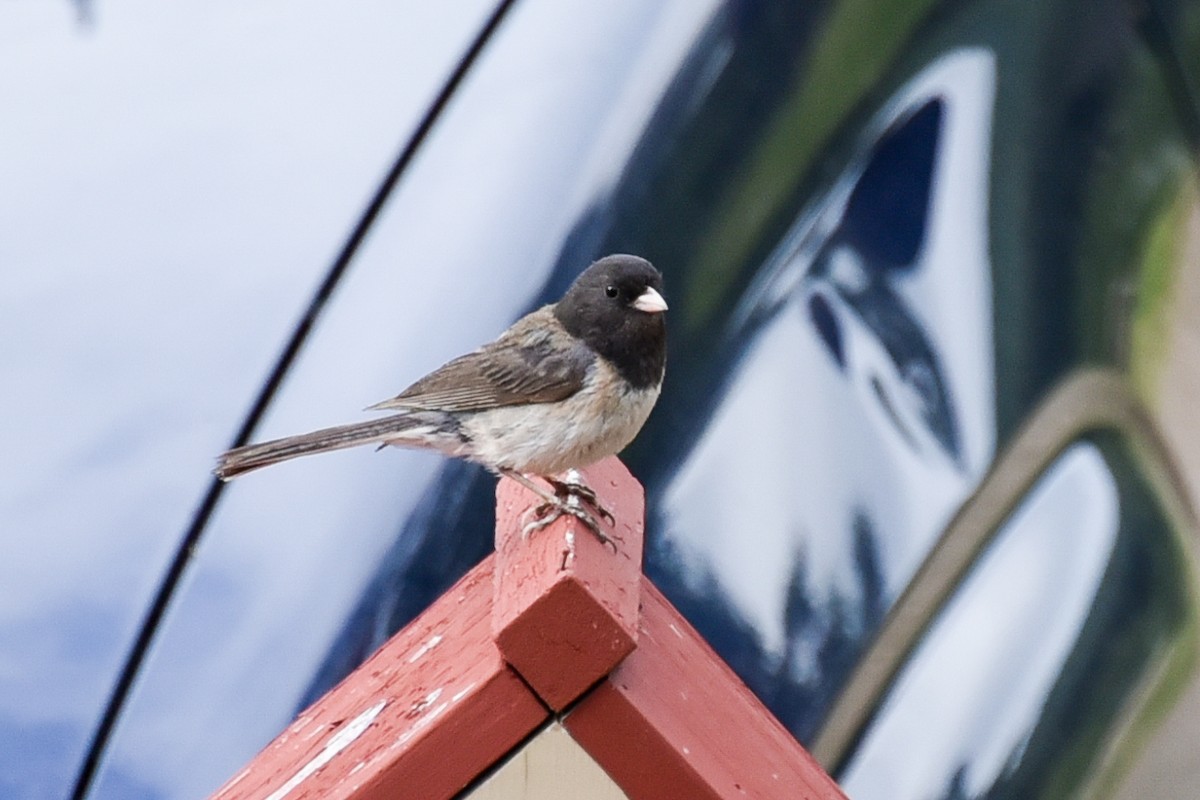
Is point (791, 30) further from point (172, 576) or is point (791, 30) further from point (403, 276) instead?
point (172, 576)

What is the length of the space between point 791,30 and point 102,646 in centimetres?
148

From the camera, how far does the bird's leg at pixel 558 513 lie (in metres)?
2.12

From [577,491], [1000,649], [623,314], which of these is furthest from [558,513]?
[1000,649]

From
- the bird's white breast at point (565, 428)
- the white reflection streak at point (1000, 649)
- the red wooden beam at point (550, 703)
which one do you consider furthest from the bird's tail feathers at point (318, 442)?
the white reflection streak at point (1000, 649)

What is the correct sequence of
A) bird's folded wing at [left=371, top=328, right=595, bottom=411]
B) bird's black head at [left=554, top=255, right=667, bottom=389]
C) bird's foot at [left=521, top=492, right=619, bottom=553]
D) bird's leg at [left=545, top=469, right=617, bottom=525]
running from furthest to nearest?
bird's folded wing at [left=371, top=328, right=595, bottom=411], bird's black head at [left=554, top=255, right=667, bottom=389], bird's leg at [left=545, top=469, right=617, bottom=525], bird's foot at [left=521, top=492, right=619, bottom=553]

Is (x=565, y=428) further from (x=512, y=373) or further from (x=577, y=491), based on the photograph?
(x=577, y=491)

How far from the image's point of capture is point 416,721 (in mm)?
1874

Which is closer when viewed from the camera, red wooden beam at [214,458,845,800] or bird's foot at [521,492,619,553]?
red wooden beam at [214,458,845,800]

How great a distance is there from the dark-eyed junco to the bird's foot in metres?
0.13

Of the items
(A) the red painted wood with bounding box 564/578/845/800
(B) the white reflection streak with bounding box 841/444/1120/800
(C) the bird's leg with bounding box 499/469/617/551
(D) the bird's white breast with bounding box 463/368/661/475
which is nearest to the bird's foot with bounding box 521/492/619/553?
(C) the bird's leg with bounding box 499/469/617/551

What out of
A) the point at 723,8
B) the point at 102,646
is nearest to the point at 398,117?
the point at 723,8

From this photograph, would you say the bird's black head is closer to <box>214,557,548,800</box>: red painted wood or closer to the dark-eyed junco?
the dark-eyed junco

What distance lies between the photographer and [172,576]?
2.39 metres

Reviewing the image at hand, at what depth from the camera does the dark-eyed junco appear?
263cm
